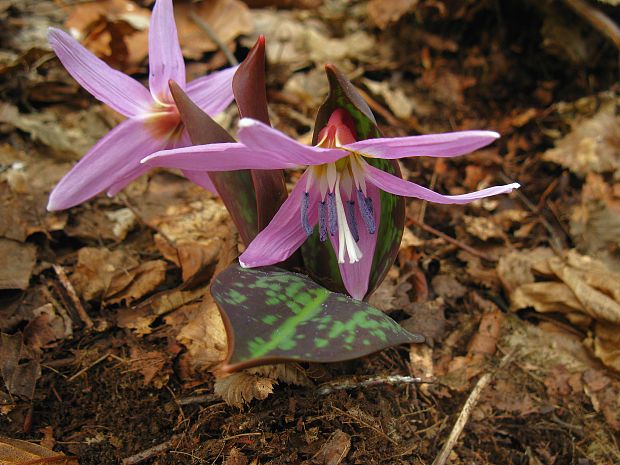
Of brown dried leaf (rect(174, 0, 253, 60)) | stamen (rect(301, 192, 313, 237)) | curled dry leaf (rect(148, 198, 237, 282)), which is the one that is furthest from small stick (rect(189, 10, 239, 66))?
stamen (rect(301, 192, 313, 237))

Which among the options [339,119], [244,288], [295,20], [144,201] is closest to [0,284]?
[144,201]

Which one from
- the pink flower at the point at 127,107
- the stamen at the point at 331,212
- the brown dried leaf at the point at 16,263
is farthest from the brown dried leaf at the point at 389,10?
the brown dried leaf at the point at 16,263

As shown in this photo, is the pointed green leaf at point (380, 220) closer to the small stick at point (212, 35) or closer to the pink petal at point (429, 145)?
the pink petal at point (429, 145)

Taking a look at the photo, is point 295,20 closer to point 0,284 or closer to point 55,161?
point 55,161

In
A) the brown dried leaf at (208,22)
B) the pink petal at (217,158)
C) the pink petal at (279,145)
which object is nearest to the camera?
the pink petal at (279,145)

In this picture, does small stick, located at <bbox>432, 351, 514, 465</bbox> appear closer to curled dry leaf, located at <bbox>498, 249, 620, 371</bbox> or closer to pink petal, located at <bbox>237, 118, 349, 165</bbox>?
curled dry leaf, located at <bbox>498, 249, 620, 371</bbox>
